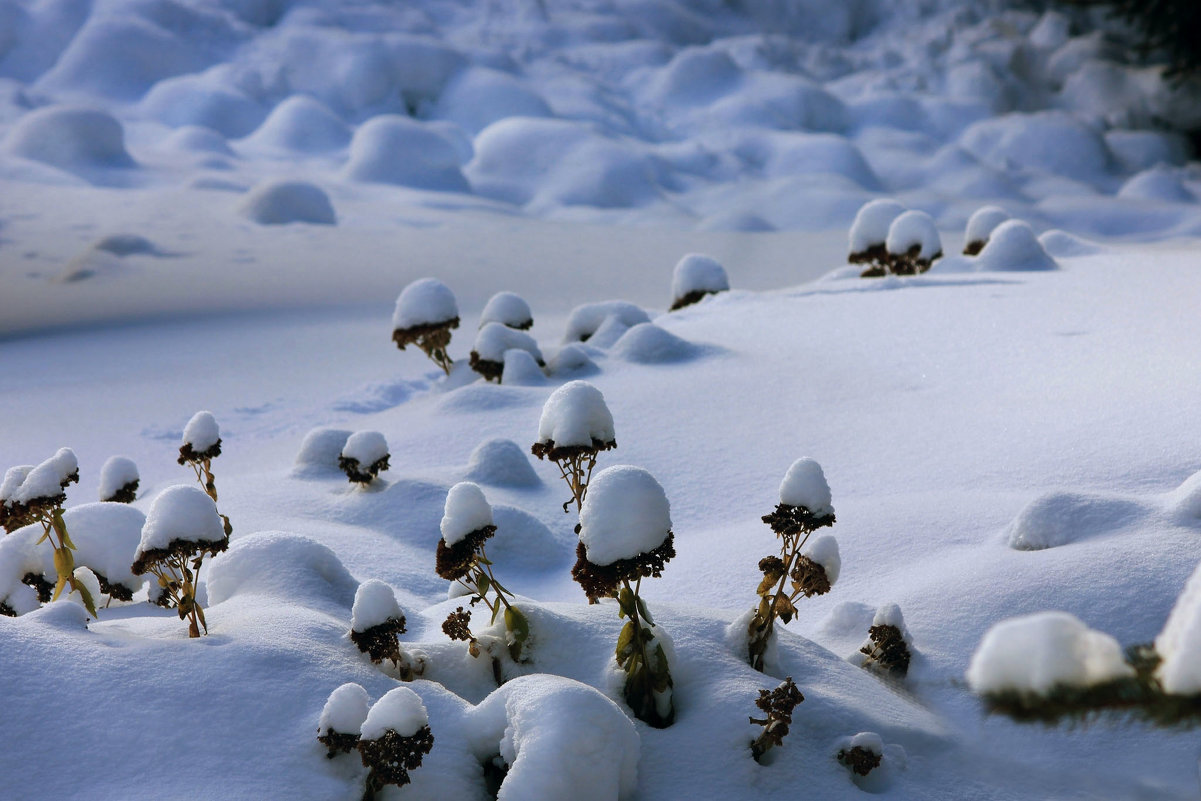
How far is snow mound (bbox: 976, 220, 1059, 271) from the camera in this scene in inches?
351

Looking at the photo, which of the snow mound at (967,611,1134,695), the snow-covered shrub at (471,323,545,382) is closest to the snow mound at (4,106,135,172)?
the snow-covered shrub at (471,323,545,382)

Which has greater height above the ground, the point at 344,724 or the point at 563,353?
the point at 563,353

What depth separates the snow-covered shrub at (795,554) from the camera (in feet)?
7.93

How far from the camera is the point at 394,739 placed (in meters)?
1.92

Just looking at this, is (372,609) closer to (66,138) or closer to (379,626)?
(379,626)

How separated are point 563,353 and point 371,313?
5337mm

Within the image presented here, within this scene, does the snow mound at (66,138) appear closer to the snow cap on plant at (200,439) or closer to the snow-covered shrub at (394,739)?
the snow cap on plant at (200,439)

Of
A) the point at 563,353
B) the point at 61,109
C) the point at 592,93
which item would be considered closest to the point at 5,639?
the point at 563,353

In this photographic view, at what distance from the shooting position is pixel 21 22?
23359 mm

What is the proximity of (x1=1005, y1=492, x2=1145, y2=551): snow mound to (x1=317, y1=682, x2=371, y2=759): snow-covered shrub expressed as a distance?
2408 mm

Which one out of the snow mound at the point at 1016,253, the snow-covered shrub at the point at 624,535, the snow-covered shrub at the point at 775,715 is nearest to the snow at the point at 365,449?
the snow-covered shrub at the point at 624,535

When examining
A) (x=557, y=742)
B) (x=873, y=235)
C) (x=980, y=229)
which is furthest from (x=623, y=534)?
(x=980, y=229)

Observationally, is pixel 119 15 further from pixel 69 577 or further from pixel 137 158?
pixel 69 577

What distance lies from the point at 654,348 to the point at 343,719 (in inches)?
201
